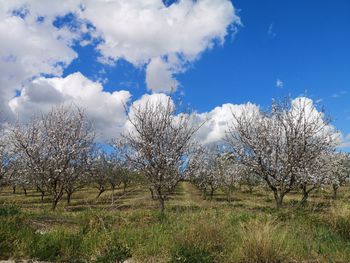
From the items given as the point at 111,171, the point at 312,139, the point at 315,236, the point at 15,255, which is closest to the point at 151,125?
the point at 312,139

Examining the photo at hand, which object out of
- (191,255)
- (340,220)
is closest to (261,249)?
(191,255)

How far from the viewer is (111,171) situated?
49.5 meters

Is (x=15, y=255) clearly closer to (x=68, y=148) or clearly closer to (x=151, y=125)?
(x=151, y=125)

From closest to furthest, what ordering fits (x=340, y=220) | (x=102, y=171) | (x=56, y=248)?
(x=56, y=248) → (x=340, y=220) → (x=102, y=171)

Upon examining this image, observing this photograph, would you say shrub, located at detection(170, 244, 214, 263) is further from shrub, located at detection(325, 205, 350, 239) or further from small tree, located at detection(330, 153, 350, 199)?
small tree, located at detection(330, 153, 350, 199)

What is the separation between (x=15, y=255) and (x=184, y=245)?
109 inches

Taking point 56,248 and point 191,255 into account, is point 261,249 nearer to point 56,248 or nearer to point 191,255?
point 191,255

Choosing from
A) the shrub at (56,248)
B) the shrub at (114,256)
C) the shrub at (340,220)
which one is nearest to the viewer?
the shrub at (114,256)

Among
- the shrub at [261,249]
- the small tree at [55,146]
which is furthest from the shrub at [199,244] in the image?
the small tree at [55,146]

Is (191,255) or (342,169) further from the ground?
(342,169)

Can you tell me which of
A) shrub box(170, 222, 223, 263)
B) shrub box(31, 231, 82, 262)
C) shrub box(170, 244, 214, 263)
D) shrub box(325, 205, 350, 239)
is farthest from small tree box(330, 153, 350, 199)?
shrub box(31, 231, 82, 262)

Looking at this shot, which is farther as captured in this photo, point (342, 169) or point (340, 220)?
point (342, 169)

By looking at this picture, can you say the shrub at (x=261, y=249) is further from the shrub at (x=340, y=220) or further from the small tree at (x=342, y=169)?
the small tree at (x=342, y=169)

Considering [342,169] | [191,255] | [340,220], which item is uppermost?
[342,169]
